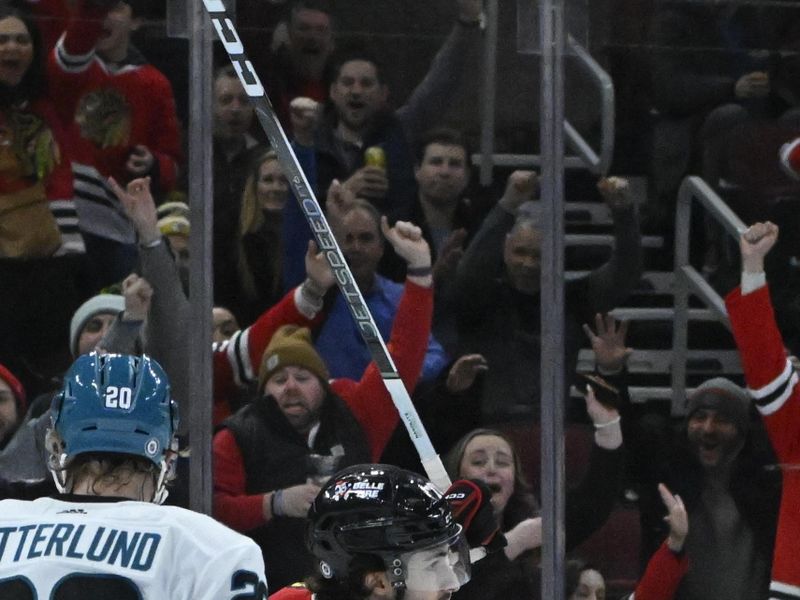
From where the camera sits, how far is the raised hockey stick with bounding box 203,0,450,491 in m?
3.67

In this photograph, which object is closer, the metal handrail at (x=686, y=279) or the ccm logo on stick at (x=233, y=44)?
the ccm logo on stick at (x=233, y=44)

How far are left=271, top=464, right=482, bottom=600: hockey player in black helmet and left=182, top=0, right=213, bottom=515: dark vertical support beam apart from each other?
1.09 metres

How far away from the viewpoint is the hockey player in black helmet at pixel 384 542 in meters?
2.39

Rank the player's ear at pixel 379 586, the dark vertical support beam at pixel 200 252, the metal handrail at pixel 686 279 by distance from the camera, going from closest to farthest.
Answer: the player's ear at pixel 379 586, the dark vertical support beam at pixel 200 252, the metal handrail at pixel 686 279

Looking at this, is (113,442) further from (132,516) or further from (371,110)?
(371,110)

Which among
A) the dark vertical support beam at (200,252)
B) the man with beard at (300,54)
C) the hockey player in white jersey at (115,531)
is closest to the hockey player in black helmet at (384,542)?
the hockey player in white jersey at (115,531)

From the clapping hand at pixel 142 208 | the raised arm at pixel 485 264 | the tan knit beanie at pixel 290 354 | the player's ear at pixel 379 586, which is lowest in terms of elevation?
the player's ear at pixel 379 586

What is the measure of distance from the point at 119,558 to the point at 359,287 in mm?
1830

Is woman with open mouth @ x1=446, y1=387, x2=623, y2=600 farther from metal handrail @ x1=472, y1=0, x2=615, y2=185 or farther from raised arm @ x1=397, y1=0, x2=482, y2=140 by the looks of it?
raised arm @ x1=397, y1=0, x2=482, y2=140

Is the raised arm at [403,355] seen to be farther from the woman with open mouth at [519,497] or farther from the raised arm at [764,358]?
the raised arm at [764,358]

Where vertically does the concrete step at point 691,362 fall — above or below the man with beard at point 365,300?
below

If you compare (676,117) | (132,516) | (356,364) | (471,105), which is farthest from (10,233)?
(132,516)

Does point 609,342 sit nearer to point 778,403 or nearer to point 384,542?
point 778,403

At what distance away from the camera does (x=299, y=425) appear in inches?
146
